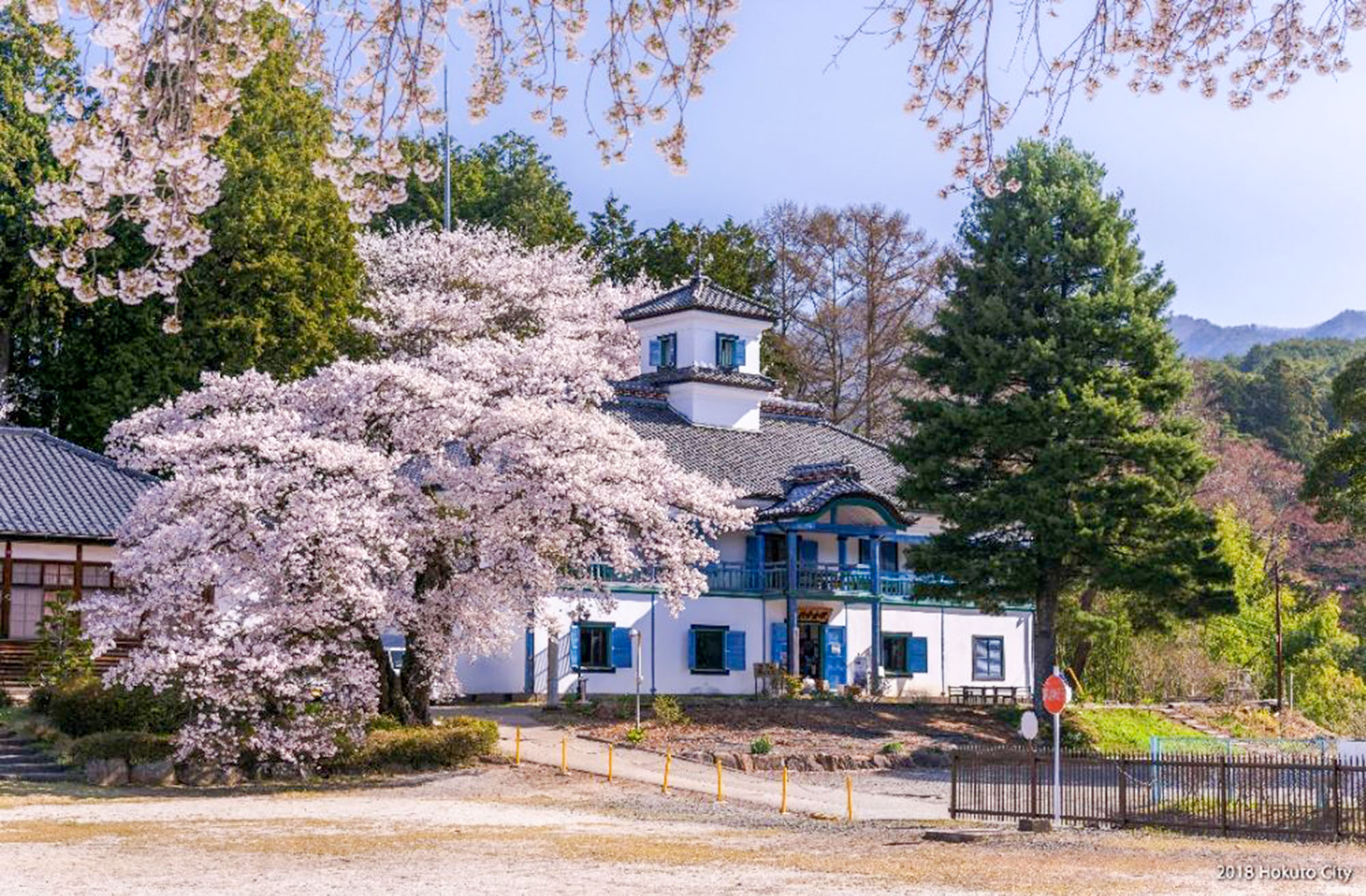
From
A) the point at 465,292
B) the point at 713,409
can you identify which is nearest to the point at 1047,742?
the point at 713,409

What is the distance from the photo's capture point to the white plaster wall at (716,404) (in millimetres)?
54531

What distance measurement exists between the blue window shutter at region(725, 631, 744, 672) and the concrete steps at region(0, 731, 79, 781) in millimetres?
21284

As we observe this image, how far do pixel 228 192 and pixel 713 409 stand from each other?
54.8ft

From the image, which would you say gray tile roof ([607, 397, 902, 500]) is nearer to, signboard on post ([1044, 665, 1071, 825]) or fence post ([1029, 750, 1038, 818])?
fence post ([1029, 750, 1038, 818])

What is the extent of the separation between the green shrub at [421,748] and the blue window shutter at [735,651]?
15.6 metres

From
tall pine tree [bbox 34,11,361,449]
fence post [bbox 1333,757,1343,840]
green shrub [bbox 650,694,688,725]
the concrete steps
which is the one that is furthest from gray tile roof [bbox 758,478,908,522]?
fence post [bbox 1333,757,1343,840]

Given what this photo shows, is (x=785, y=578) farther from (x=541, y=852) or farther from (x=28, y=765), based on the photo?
(x=541, y=852)

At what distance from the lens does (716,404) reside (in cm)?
5500

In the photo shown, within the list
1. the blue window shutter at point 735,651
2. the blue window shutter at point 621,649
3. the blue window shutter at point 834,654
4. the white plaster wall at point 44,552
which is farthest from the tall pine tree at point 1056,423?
the white plaster wall at point 44,552

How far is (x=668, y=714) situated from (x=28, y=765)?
48.2ft

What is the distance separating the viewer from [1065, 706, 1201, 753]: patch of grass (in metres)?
42.1

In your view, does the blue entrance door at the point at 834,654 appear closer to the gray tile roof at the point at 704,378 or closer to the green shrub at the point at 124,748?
the gray tile roof at the point at 704,378

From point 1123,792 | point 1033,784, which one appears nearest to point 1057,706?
point 1123,792

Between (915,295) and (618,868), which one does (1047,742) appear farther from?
(915,295)
